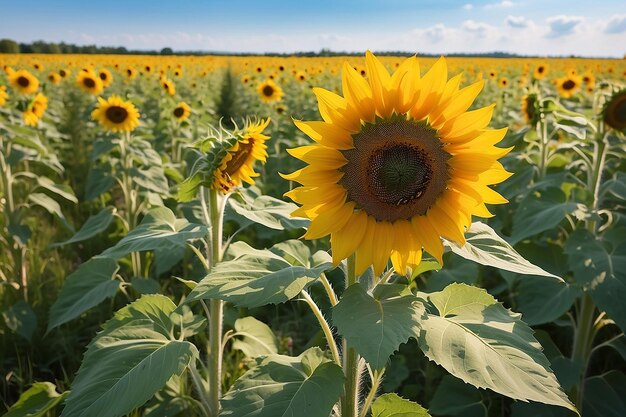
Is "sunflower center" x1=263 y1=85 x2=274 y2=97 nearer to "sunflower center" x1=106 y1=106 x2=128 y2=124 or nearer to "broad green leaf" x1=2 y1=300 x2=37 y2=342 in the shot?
"sunflower center" x1=106 y1=106 x2=128 y2=124

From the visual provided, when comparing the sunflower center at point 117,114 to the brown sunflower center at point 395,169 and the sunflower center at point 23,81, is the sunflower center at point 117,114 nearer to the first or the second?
the sunflower center at point 23,81

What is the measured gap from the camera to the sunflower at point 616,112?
3.17 m

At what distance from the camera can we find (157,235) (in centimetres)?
194

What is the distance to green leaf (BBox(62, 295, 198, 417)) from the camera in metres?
1.52

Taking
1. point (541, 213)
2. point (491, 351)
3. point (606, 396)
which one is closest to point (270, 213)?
point (491, 351)

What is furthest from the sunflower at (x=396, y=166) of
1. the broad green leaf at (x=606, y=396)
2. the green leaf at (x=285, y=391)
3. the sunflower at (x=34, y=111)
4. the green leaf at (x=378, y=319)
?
the sunflower at (x=34, y=111)

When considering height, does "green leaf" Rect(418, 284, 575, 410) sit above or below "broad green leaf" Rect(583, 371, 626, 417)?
above

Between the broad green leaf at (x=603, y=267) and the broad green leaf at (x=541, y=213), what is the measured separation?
0.16 metres

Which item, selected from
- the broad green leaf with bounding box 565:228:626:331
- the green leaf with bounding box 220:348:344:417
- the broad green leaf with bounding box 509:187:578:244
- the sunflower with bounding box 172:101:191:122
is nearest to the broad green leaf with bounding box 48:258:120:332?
the green leaf with bounding box 220:348:344:417

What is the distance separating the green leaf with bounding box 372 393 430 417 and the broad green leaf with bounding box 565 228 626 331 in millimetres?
1280

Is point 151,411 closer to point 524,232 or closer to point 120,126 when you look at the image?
point 524,232

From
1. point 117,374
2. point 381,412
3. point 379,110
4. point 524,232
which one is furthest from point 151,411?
point 524,232

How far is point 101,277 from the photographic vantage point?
295 centimetres

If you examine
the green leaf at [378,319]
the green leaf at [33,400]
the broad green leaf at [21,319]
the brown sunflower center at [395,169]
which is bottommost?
the broad green leaf at [21,319]
